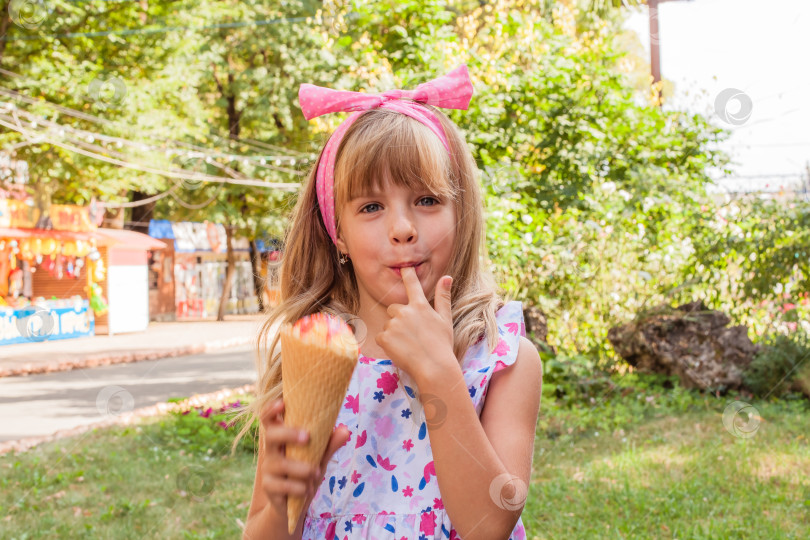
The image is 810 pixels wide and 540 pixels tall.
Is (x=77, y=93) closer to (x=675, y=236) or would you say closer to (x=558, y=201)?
(x=558, y=201)

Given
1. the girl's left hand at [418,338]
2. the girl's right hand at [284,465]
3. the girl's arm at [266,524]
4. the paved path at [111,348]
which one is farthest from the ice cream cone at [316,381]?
the paved path at [111,348]

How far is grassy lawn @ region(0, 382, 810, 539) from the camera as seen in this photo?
11.6 ft

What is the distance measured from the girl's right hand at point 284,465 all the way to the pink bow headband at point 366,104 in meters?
0.58

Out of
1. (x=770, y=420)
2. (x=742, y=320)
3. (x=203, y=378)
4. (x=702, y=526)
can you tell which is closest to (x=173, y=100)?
(x=203, y=378)

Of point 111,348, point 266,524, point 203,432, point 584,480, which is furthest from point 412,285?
point 111,348

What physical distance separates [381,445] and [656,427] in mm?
4207

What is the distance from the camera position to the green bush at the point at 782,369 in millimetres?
5855

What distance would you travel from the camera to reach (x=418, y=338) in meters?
1.23

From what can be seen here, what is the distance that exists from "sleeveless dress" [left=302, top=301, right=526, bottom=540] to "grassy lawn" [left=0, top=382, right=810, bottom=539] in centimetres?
206

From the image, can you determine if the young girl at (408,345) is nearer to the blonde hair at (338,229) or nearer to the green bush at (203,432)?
the blonde hair at (338,229)

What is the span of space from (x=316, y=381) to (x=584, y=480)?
346 cm

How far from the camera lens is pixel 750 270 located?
6.23 m

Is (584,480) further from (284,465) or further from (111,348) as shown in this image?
(111,348)

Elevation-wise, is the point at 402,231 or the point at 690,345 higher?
the point at 402,231
